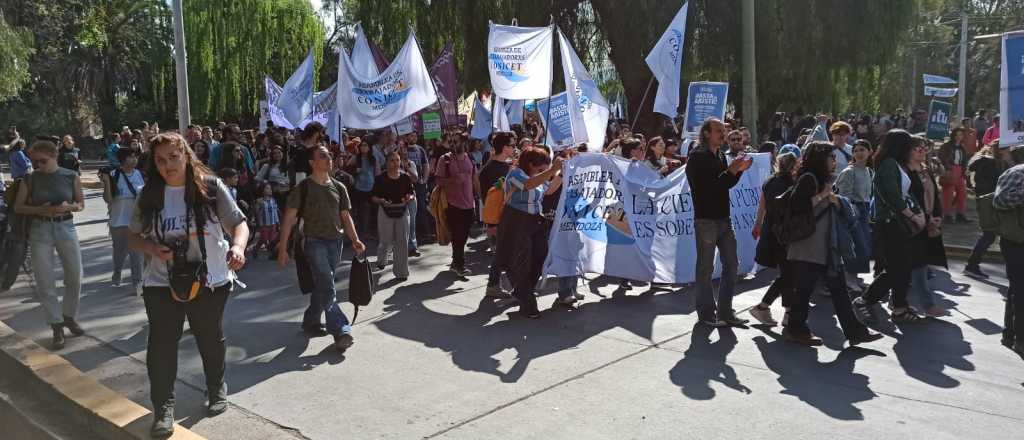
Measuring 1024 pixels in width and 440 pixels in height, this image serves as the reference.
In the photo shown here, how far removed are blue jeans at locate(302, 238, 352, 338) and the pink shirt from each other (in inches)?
120

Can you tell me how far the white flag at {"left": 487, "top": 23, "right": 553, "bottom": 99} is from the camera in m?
10.4

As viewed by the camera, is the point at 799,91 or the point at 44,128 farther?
the point at 44,128

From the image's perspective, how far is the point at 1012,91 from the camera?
7602 mm

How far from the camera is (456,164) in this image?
9859mm

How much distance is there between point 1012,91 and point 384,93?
687cm

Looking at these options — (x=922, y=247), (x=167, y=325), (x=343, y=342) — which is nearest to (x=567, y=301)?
(x=343, y=342)

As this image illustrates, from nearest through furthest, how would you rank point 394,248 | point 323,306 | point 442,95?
1. point 323,306
2. point 394,248
3. point 442,95

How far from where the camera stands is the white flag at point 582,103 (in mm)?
10039

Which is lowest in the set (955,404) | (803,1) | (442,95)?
(955,404)

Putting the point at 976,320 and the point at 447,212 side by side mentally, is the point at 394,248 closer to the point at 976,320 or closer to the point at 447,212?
the point at 447,212

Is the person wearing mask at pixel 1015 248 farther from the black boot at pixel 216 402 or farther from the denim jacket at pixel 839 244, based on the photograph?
the black boot at pixel 216 402

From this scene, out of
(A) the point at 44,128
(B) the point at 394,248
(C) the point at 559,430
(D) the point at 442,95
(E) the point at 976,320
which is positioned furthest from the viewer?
(A) the point at 44,128

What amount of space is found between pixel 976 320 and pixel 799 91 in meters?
13.2

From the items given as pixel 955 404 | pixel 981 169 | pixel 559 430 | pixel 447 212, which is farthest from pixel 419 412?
pixel 981 169
